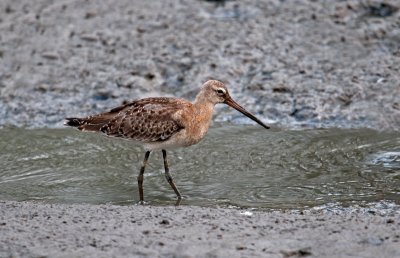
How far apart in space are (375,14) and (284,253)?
6.91 meters

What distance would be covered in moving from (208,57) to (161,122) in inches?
144

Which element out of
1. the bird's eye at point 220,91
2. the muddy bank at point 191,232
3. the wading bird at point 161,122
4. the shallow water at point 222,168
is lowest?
the shallow water at point 222,168

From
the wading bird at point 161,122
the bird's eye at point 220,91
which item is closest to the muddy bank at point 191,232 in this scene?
the wading bird at point 161,122

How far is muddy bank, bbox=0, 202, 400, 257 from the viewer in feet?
21.4

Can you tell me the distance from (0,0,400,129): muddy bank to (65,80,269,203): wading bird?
6.77 feet

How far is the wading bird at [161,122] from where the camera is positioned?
8594 mm

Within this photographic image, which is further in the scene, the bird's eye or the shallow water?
the bird's eye

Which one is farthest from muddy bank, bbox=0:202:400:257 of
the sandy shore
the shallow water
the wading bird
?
the sandy shore

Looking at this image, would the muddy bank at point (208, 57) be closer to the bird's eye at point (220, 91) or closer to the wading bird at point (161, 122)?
the bird's eye at point (220, 91)

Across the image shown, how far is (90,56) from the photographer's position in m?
12.3

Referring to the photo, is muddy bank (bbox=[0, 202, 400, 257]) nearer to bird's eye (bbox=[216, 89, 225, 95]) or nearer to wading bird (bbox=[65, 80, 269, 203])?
wading bird (bbox=[65, 80, 269, 203])

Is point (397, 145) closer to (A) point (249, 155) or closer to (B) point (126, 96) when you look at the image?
(A) point (249, 155)

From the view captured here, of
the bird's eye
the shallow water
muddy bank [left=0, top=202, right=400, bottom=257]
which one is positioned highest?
the bird's eye

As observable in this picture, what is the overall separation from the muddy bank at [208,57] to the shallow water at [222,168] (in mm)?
551
